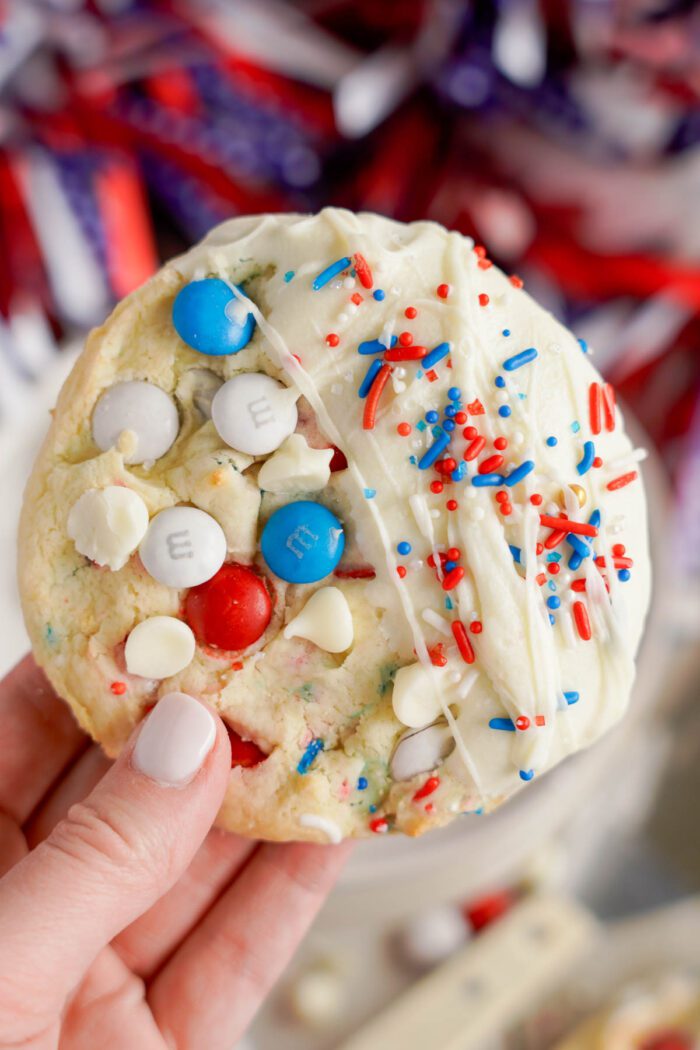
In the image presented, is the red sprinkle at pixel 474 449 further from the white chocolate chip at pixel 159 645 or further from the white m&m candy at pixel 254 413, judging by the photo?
the white chocolate chip at pixel 159 645

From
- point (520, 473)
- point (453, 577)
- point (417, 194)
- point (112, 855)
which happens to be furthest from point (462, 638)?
point (417, 194)

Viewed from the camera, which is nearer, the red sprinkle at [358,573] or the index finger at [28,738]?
the red sprinkle at [358,573]

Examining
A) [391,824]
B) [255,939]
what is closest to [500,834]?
[255,939]

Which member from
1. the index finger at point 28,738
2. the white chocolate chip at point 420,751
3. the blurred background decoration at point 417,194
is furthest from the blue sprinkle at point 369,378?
the blurred background decoration at point 417,194

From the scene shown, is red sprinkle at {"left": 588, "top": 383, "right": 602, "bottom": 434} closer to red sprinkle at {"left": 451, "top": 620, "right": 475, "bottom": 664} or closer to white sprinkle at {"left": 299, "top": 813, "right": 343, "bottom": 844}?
red sprinkle at {"left": 451, "top": 620, "right": 475, "bottom": 664}

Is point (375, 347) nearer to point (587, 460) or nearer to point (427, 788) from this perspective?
point (587, 460)
